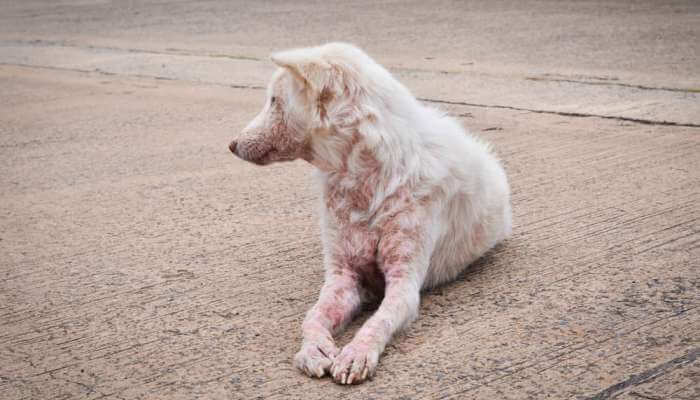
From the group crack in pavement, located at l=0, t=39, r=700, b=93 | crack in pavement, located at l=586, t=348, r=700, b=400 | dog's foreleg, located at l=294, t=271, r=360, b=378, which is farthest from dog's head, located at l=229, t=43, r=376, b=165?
crack in pavement, located at l=0, t=39, r=700, b=93

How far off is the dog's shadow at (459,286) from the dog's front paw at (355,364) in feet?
0.84

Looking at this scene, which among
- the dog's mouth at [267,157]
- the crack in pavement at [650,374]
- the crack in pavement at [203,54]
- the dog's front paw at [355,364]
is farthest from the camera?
the crack in pavement at [203,54]

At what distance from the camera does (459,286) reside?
3.85 m

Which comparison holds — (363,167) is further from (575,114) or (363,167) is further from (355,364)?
(575,114)

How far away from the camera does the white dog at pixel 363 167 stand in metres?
3.42

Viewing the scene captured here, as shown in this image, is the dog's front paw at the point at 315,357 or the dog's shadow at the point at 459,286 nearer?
the dog's front paw at the point at 315,357

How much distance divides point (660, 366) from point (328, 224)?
55.2 inches

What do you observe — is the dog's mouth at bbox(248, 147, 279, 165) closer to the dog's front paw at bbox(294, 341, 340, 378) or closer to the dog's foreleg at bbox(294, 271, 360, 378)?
the dog's foreleg at bbox(294, 271, 360, 378)

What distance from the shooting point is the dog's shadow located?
11.3ft

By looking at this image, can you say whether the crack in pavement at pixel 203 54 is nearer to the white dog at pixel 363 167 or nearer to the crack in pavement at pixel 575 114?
the crack in pavement at pixel 575 114

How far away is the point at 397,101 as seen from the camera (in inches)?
140

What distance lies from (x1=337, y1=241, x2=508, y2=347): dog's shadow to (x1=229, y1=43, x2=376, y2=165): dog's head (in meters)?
0.69

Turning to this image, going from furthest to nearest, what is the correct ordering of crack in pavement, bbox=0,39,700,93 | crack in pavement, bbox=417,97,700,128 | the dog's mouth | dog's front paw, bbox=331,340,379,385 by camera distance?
crack in pavement, bbox=0,39,700,93 → crack in pavement, bbox=417,97,700,128 → the dog's mouth → dog's front paw, bbox=331,340,379,385

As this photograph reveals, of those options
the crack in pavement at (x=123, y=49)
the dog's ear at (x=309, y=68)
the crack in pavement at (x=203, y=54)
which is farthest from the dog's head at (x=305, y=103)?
the crack in pavement at (x=123, y=49)
